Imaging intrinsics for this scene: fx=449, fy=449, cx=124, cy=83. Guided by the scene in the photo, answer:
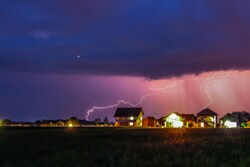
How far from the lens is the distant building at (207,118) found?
146 metres

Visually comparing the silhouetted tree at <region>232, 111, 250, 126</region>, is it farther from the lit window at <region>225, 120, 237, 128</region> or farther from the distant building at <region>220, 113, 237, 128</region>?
the lit window at <region>225, 120, 237, 128</region>

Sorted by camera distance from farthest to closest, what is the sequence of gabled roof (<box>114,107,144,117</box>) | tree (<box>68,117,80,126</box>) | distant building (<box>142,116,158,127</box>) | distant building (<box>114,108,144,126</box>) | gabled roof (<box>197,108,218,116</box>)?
gabled roof (<box>114,107,144,117</box>) < distant building (<box>114,108,144,126</box>) < distant building (<box>142,116,158,127</box>) < gabled roof (<box>197,108,218,116</box>) < tree (<box>68,117,80,126</box>)

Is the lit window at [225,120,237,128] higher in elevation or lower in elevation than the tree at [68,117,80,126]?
lower

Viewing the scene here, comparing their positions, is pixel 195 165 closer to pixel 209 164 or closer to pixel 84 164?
pixel 209 164

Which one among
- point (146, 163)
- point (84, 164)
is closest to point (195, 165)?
point (146, 163)

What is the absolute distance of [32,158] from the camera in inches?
708

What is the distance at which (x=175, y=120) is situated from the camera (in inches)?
5635

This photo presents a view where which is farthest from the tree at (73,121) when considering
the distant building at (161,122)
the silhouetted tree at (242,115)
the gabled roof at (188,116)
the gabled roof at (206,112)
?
the silhouetted tree at (242,115)

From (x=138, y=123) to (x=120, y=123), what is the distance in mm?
6324

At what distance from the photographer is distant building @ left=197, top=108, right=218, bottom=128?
14575 cm

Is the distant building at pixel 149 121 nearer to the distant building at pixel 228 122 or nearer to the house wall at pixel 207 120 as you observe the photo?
the house wall at pixel 207 120

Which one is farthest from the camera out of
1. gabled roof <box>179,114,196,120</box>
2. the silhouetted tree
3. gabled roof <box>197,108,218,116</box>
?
the silhouetted tree

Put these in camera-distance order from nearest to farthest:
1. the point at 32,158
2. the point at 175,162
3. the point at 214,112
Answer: the point at 175,162, the point at 32,158, the point at 214,112

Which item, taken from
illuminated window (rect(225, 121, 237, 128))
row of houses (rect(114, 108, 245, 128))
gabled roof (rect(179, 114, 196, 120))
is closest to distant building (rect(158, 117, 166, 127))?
row of houses (rect(114, 108, 245, 128))
